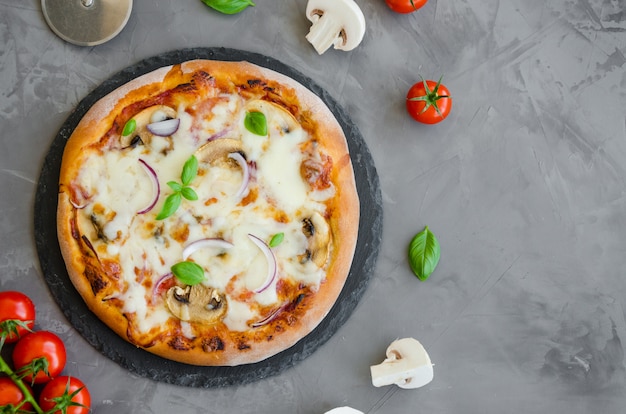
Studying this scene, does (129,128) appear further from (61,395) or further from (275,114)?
(61,395)

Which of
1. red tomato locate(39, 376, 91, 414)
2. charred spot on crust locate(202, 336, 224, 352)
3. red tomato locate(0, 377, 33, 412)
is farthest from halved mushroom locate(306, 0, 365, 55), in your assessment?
red tomato locate(0, 377, 33, 412)

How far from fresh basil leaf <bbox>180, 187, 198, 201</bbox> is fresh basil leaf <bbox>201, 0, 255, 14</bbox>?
81 centimetres

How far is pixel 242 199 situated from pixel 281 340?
1.81ft

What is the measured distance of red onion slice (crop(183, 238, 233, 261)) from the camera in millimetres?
2730

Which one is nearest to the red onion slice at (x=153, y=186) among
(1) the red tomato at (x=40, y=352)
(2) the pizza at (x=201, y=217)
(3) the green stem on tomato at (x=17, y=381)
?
(2) the pizza at (x=201, y=217)

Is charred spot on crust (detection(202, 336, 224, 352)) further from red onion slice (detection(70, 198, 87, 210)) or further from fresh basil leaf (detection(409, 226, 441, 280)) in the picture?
fresh basil leaf (detection(409, 226, 441, 280))

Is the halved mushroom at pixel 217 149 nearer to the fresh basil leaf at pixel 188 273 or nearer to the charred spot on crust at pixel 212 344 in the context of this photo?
the fresh basil leaf at pixel 188 273

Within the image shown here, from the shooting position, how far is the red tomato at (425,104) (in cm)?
306

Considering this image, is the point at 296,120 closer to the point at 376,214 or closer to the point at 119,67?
the point at 376,214

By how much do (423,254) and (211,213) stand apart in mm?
909

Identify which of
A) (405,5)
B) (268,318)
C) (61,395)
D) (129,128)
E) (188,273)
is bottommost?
(61,395)

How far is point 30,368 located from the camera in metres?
2.62

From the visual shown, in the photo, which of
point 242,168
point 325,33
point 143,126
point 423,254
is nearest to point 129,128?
point 143,126

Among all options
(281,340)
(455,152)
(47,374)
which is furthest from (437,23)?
(47,374)
